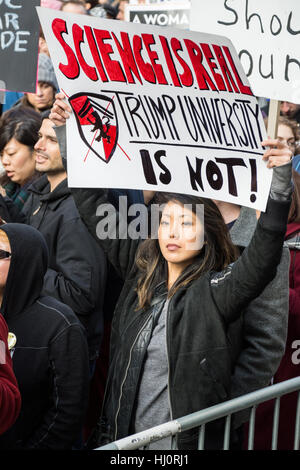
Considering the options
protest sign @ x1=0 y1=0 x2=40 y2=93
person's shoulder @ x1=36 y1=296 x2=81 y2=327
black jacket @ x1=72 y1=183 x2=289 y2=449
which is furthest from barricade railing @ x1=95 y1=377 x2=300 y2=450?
protest sign @ x1=0 y1=0 x2=40 y2=93

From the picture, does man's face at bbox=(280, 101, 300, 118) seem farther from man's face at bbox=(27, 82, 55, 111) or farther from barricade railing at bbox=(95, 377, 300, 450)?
barricade railing at bbox=(95, 377, 300, 450)

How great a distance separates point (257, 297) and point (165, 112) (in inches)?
30.1

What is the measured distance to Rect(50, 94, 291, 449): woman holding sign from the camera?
2916 mm

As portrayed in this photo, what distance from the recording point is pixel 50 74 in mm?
6070

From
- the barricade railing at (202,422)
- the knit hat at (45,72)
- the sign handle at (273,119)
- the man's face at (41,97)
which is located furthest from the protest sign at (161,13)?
the barricade railing at (202,422)

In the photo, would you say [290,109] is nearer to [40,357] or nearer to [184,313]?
[184,313]

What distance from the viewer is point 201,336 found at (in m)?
3.00

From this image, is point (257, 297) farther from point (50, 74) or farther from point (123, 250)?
point (50, 74)

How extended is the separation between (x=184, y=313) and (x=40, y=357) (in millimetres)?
560

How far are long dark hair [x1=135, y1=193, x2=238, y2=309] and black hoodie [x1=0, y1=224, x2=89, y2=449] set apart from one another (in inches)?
12.1

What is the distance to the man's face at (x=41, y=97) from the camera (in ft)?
19.9

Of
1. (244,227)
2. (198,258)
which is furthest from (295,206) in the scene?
(198,258)
